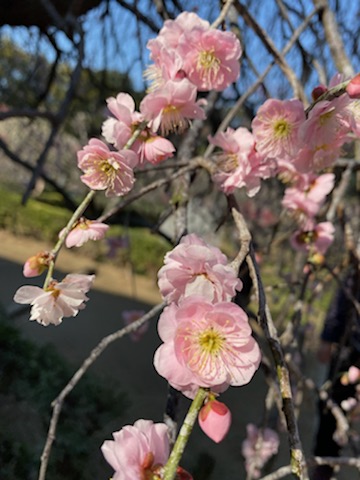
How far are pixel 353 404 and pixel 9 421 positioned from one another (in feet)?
4.95

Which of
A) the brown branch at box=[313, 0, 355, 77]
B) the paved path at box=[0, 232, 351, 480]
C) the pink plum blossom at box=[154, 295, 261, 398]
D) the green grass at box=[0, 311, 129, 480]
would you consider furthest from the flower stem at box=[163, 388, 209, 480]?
the paved path at box=[0, 232, 351, 480]

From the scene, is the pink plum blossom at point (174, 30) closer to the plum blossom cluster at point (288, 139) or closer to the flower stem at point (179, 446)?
the plum blossom cluster at point (288, 139)

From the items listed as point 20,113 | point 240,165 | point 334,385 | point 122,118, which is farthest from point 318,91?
point 334,385

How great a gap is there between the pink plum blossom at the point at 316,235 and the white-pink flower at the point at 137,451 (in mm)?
788

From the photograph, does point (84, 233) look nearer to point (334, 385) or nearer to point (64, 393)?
point (64, 393)

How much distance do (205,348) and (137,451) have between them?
0.11m

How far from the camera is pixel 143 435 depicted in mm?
485

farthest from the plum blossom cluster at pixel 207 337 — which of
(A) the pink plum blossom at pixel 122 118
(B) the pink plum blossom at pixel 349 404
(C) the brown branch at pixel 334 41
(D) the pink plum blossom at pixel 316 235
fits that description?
(B) the pink plum blossom at pixel 349 404

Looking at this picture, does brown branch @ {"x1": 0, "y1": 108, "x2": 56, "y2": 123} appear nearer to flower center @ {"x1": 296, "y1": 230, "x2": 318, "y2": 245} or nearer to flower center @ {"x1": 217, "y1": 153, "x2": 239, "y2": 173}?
flower center @ {"x1": 217, "y1": 153, "x2": 239, "y2": 173}

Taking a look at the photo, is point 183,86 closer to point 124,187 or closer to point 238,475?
point 124,187

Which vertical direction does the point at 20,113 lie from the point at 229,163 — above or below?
above

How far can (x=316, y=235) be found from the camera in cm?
121

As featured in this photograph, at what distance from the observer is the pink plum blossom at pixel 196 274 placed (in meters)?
0.45

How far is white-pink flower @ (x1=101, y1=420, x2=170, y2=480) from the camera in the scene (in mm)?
461
